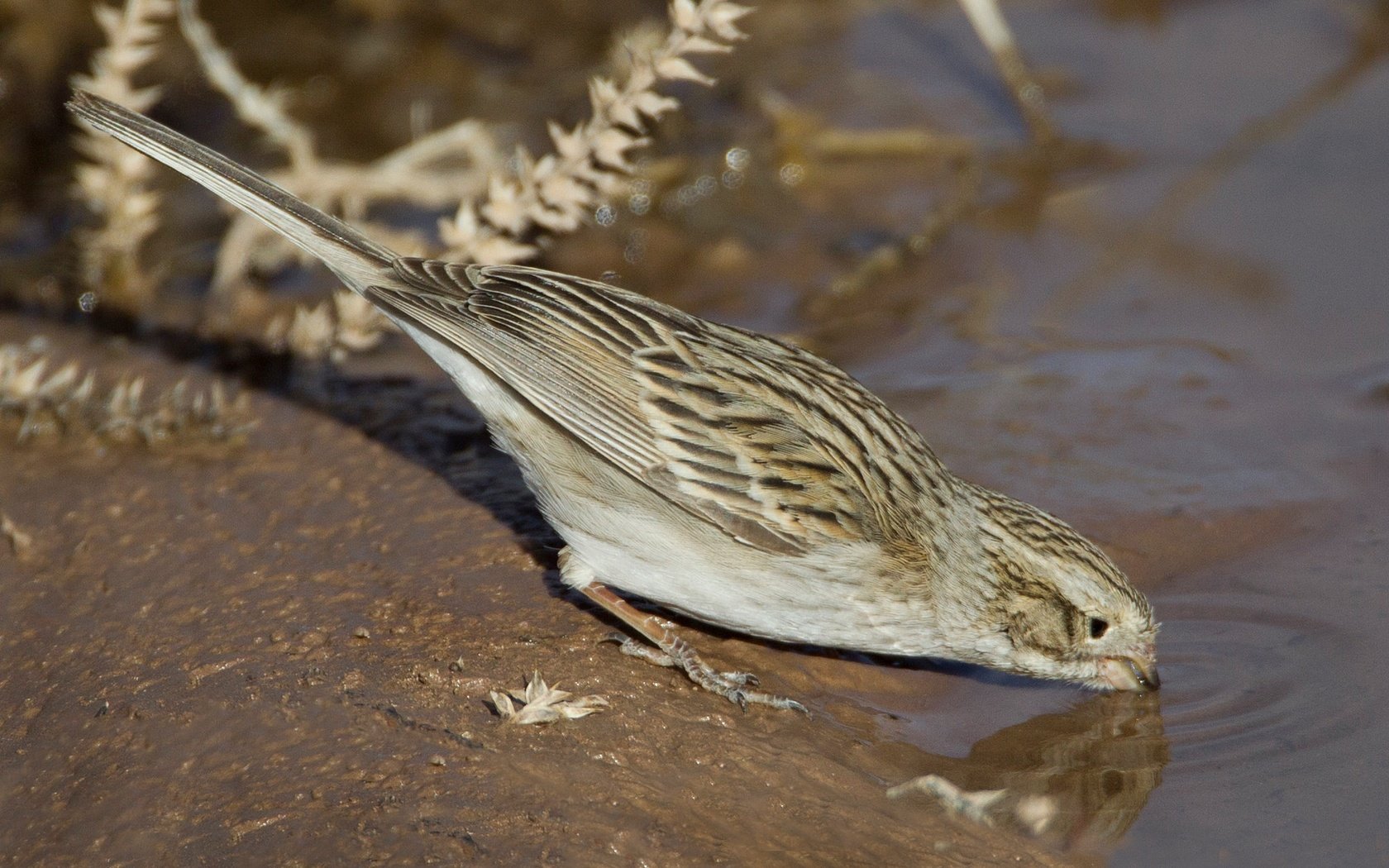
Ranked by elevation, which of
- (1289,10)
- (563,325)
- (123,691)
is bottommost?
(123,691)

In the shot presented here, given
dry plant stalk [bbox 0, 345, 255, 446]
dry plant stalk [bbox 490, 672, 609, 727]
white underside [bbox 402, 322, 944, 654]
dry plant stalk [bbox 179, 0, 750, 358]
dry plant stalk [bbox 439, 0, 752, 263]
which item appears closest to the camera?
dry plant stalk [bbox 490, 672, 609, 727]

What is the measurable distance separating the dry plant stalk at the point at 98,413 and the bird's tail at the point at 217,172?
1.31 m

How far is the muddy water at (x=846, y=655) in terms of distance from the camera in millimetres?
3955

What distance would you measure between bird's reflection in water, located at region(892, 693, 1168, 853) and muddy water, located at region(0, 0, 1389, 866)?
2 centimetres

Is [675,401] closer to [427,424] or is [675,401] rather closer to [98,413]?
[427,424]

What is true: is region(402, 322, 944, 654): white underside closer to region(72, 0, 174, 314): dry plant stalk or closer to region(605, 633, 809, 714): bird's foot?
region(605, 633, 809, 714): bird's foot

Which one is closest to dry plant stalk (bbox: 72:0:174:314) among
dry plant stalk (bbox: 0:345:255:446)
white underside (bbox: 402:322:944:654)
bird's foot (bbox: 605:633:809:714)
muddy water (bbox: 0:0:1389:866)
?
muddy water (bbox: 0:0:1389:866)

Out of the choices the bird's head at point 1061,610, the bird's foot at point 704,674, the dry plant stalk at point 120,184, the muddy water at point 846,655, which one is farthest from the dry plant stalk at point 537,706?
the dry plant stalk at point 120,184

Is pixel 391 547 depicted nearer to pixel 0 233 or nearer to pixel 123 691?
pixel 123 691

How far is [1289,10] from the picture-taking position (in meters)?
10.0

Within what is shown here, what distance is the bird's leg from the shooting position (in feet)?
15.0

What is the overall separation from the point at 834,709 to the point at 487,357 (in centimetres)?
161

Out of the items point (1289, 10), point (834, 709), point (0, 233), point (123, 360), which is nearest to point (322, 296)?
point (123, 360)

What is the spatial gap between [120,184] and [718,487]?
11.5 feet
